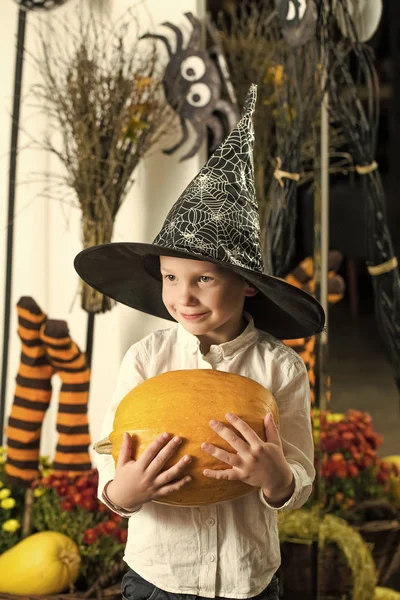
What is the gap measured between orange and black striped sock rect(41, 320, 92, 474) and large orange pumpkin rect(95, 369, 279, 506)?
3.78 feet

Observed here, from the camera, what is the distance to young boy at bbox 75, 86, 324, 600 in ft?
4.45

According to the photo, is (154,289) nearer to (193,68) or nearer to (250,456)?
(250,456)

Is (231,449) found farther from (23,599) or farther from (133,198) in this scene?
(133,198)

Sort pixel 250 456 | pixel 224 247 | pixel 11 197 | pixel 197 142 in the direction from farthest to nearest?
1. pixel 11 197
2. pixel 197 142
3. pixel 224 247
4. pixel 250 456

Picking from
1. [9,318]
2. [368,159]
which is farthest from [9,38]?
[368,159]

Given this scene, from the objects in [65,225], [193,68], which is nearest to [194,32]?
[193,68]

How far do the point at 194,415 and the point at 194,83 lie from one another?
1422mm

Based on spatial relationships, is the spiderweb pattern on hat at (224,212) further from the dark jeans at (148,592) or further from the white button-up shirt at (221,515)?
the dark jeans at (148,592)

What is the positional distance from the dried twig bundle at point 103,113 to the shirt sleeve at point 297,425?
43.6 inches

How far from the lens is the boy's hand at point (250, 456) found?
1.30 metres

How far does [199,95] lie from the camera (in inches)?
99.2

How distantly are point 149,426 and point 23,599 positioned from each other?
46.7 inches

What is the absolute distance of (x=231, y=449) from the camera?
1318mm

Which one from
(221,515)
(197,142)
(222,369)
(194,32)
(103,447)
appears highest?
(194,32)
